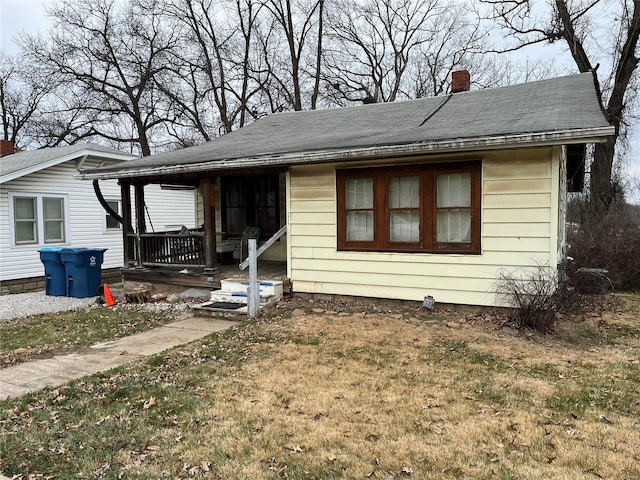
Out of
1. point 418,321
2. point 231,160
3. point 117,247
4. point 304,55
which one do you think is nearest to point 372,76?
point 304,55

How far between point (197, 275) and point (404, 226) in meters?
4.09

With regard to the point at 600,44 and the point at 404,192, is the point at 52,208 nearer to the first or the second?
the point at 404,192

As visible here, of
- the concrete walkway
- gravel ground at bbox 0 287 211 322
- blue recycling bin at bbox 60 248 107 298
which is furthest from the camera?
blue recycling bin at bbox 60 248 107 298

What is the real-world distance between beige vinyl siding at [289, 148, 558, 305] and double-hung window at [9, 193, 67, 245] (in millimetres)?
8154

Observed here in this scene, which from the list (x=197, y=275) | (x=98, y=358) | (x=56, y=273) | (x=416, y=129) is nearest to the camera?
(x=98, y=358)

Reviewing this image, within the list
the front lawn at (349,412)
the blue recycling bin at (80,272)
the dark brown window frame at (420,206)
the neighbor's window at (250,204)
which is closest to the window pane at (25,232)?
the blue recycling bin at (80,272)

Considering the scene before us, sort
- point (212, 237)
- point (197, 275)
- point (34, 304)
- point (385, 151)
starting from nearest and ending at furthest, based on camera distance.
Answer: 1. point (385, 151)
2. point (212, 237)
3. point (197, 275)
4. point (34, 304)

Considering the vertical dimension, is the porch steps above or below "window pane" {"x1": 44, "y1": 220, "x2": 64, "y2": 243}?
below

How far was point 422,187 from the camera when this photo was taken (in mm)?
6840

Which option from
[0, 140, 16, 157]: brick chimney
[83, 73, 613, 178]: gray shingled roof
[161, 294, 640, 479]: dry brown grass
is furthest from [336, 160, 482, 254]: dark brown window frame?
[0, 140, 16, 157]: brick chimney

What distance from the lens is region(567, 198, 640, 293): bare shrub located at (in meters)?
9.91

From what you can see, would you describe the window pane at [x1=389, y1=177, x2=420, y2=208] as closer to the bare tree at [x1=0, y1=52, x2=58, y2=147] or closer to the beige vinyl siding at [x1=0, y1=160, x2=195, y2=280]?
the beige vinyl siding at [x1=0, y1=160, x2=195, y2=280]

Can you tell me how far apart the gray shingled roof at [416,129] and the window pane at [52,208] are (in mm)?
4386

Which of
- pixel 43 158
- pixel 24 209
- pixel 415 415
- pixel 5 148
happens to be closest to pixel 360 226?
pixel 415 415
